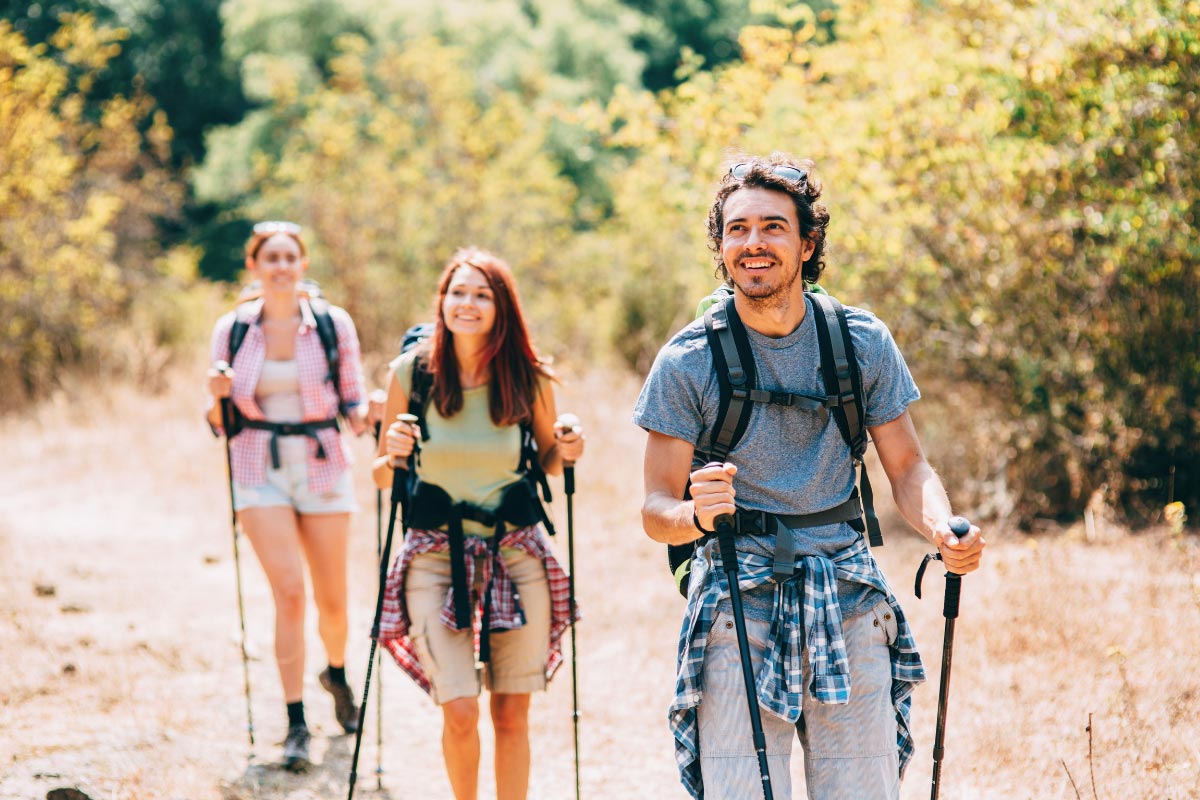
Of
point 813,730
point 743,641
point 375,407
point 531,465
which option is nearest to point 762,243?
point 743,641

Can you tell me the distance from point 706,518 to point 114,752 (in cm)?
369

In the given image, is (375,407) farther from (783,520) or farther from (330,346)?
(783,520)

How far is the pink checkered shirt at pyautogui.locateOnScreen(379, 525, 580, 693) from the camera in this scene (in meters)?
4.20

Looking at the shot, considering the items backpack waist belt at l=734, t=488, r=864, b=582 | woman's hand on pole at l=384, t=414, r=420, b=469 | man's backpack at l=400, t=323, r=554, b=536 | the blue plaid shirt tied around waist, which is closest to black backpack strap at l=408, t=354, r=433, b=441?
man's backpack at l=400, t=323, r=554, b=536

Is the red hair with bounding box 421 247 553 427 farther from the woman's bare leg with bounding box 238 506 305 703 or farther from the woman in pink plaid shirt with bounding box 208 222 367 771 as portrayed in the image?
the woman's bare leg with bounding box 238 506 305 703

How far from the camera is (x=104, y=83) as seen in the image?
27281mm

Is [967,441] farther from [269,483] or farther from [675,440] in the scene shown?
[675,440]

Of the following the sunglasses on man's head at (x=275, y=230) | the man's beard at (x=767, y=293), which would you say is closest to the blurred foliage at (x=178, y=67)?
the sunglasses on man's head at (x=275, y=230)

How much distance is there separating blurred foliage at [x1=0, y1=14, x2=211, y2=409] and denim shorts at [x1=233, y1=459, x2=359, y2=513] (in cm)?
1096

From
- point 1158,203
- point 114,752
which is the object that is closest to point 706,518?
point 114,752

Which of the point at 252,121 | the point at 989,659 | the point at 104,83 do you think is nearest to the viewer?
the point at 989,659

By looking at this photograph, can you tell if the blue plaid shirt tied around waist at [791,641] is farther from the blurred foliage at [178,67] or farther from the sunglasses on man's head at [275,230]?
the blurred foliage at [178,67]

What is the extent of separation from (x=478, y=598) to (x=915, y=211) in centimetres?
513

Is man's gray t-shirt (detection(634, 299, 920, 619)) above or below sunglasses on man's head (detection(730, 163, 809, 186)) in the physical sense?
below
